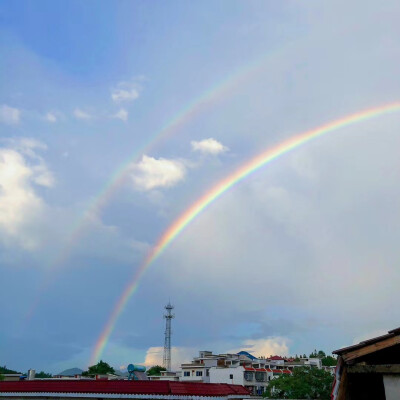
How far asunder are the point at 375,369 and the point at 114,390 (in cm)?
2230

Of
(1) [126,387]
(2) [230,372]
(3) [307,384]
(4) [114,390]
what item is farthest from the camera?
(2) [230,372]

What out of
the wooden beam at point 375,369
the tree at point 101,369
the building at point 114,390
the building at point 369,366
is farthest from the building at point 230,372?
the wooden beam at point 375,369

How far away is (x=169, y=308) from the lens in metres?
142

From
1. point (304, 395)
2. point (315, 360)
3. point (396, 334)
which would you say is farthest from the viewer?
point (315, 360)

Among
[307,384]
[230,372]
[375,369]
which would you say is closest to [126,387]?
[375,369]

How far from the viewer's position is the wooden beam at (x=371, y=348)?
738cm

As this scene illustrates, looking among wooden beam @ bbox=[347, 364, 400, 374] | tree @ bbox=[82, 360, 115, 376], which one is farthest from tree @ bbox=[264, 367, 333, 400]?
tree @ bbox=[82, 360, 115, 376]

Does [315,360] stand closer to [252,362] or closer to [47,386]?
[252,362]

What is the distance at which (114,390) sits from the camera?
26.2 meters

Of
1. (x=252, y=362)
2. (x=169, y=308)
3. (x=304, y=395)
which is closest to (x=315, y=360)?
(x=252, y=362)

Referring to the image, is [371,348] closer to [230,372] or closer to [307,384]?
[307,384]

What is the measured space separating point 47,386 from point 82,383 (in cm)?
240

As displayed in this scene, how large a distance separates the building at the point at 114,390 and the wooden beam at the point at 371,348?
2028 centimetres

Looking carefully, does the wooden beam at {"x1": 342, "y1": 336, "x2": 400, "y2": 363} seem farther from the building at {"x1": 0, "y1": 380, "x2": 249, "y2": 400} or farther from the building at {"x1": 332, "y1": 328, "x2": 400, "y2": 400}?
the building at {"x1": 0, "y1": 380, "x2": 249, "y2": 400}
